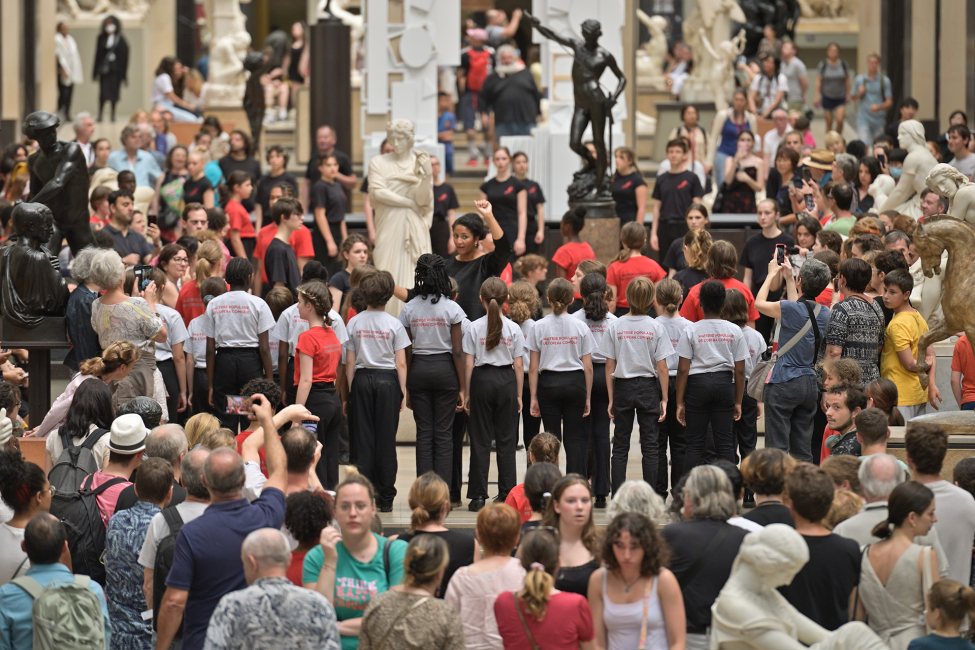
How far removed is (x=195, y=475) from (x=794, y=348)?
4.09 metres

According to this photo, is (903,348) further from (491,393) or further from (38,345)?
(38,345)

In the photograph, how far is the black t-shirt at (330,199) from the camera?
14.8 m

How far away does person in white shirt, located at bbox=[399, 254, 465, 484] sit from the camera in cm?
873

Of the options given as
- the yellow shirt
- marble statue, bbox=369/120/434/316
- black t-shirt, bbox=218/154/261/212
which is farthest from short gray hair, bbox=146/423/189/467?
black t-shirt, bbox=218/154/261/212

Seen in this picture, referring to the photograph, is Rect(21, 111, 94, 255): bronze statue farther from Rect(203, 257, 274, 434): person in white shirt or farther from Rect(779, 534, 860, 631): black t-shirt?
Rect(779, 534, 860, 631): black t-shirt

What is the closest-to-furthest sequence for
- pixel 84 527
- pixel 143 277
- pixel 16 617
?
pixel 16 617
pixel 84 527
pixel 143 277

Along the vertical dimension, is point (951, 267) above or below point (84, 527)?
above

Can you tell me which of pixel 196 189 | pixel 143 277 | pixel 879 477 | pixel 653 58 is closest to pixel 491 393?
pixel 143 277

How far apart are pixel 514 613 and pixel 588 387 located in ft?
11.8

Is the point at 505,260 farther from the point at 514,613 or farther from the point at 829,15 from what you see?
the point at 829,15

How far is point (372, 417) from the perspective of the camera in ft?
28.8

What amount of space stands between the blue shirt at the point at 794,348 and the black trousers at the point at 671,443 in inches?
29.6

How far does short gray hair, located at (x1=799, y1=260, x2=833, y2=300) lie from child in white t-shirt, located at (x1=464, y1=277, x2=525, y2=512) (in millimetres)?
1831

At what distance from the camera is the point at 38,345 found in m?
9.71
